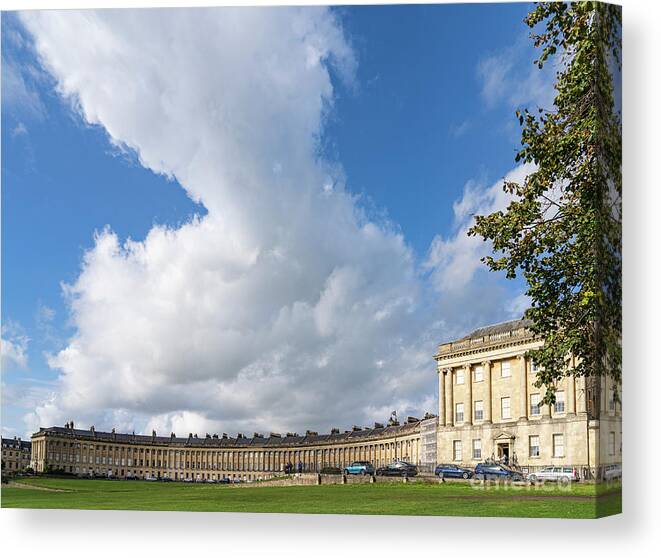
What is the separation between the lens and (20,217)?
25.0 metres

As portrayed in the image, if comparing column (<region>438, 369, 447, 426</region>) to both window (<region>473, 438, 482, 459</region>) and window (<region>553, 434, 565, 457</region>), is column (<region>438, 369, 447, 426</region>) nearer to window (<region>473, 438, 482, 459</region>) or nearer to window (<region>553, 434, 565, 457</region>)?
window (<region>473, 438, 482, 459</region>)

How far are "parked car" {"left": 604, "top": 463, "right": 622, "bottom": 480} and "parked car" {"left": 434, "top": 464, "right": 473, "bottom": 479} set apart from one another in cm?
390

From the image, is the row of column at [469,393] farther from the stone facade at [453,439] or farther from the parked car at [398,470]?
the parked car at [398,470]

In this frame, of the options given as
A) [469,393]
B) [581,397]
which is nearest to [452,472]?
[469,393]

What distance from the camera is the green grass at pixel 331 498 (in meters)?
21.2

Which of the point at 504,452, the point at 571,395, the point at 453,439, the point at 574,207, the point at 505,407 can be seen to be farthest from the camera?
the point at 453,439

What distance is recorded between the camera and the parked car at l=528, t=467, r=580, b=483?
71.4ft

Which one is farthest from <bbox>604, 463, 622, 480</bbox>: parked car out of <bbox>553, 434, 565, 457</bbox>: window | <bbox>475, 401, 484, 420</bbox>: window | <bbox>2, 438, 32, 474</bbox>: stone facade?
<bbox>2, 438, 32, 474</bbox>: stone facade

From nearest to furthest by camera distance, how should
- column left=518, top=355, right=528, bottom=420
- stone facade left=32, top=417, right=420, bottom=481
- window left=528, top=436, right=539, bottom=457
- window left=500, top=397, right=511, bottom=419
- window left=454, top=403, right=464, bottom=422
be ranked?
window left=528, top=436, right=539, bottom=457 → column left=518, top=355, right=528, bottom=420 → window left=500, top=397, right=511, bottom=419 → window left=454, top=403, right=464, bottom=422 → stone facade left=32, top=417, right=420, bottom=481

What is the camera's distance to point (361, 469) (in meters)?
26.2

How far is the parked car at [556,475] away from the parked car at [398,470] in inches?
156

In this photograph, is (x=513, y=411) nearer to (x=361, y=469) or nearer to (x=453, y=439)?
(x=453, y=439)

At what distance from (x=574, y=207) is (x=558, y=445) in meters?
5.71

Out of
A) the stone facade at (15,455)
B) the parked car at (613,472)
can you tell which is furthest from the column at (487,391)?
the stone facade at (15,455)
